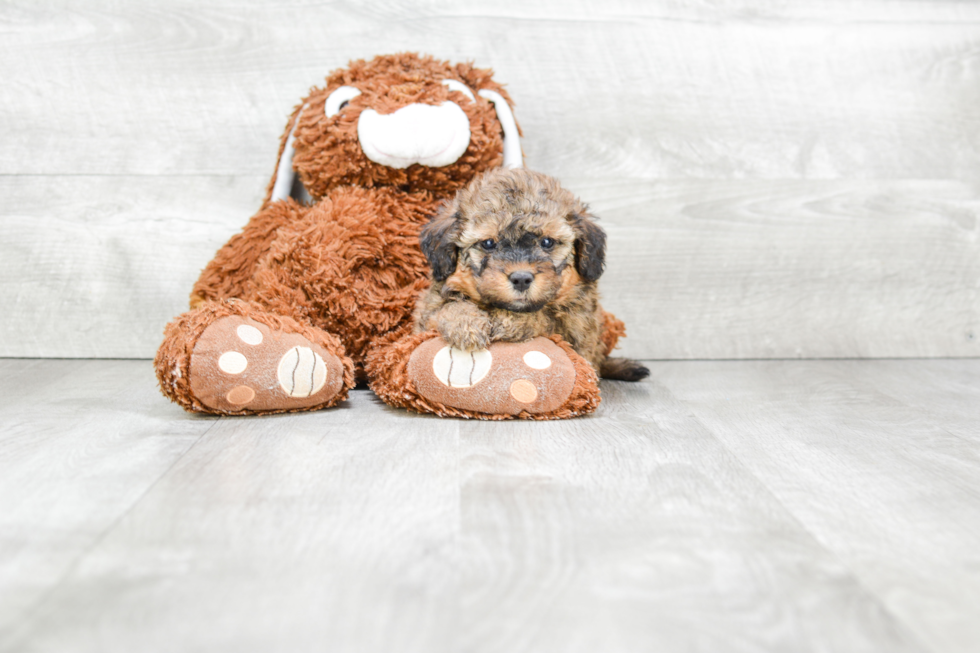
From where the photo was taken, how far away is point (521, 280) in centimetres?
133

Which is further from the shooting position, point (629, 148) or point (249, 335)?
point (629, 148)

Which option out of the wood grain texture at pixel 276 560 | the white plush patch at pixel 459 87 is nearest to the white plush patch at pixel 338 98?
the white plush patch at pixel 459 87

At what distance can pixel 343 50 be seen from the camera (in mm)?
1956

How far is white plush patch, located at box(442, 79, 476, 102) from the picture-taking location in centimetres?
167

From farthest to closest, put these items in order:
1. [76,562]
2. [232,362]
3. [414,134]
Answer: [414,134]
[232,362]
[76,562]

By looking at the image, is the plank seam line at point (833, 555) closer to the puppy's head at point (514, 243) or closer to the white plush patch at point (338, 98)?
the puppy's head at point (514, 243)

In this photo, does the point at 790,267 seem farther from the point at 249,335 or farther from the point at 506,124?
the point at 249,335

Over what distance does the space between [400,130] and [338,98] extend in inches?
8.3

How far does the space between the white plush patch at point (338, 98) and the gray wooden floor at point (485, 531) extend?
0.66m

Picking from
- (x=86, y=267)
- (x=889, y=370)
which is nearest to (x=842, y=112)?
(x=889, y=370)

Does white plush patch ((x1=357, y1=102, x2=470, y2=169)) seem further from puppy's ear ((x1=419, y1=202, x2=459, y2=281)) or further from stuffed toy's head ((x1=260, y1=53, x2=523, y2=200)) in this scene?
puppy's ear ((x1=419, y1=202, x2=459, y2=281))

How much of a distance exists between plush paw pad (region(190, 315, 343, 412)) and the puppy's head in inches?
11.6

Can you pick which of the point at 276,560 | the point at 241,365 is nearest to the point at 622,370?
the point at 241,365

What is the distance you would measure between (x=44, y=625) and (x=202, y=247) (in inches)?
55.9
